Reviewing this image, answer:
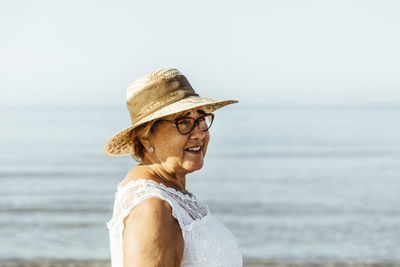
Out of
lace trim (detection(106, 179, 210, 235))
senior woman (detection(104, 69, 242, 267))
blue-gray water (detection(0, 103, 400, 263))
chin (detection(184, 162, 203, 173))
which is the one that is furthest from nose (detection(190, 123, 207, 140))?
blue-gray water (detection(0, 103, 400, 263))

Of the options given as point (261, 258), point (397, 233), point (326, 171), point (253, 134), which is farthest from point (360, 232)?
point (253, 134)

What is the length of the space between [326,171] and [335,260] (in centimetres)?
1224

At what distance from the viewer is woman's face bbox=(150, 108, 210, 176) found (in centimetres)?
239

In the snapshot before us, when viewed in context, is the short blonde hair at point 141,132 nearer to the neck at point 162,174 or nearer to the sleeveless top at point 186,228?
the neck at point 162,174

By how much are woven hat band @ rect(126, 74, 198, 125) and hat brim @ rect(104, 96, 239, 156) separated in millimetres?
25

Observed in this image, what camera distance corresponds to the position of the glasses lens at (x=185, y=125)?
2.38m

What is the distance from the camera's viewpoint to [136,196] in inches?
82.1

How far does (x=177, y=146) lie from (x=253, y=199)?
42.9 feet

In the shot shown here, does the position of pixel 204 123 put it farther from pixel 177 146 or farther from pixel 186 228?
pixel 186 228

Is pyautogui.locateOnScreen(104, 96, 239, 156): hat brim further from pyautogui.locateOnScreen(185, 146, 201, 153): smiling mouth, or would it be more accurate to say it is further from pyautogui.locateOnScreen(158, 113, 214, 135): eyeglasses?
pyautogui.locateOnScreen(185, 146, 201, 153): smiling mouth

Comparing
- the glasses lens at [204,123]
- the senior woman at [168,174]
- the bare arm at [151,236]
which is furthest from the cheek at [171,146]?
the bare arm at [151,236]

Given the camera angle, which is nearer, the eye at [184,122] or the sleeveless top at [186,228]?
the sleeveless top at [186,228]

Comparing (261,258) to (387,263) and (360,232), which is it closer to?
(387,263)

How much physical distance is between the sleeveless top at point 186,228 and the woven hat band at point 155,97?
310mm
